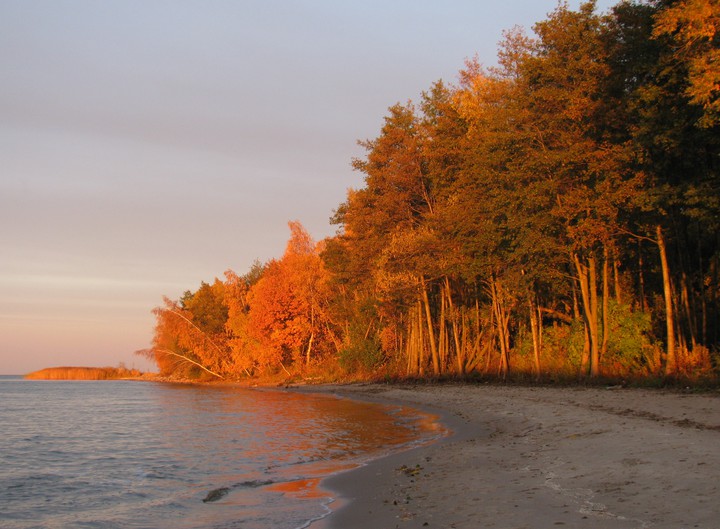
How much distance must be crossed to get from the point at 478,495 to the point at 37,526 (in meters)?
6.91

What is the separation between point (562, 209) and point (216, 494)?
1704cm

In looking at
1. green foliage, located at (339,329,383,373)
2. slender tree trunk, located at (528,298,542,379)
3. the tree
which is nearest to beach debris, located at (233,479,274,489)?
slender tree trunk, located at (528,298,542,379)

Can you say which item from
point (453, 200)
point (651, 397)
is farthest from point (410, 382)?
point (651, 397)

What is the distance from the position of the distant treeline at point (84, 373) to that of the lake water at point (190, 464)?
102997mm

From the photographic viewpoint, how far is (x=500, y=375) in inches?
1242

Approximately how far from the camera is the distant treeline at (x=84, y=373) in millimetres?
125125

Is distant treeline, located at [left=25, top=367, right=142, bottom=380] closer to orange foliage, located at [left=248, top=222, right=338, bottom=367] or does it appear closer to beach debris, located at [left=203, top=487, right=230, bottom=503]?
orange foliage, located at [left=248, top=222, right=338, bottom=367]

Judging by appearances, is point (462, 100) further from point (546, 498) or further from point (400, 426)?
point (546, 498)

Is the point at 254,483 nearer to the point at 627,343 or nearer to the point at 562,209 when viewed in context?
the point at 562,209

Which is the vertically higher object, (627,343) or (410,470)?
(627,343)

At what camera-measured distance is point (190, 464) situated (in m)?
15.1

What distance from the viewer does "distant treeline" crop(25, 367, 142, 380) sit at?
125 metres

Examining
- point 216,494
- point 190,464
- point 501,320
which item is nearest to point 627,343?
point 501,320

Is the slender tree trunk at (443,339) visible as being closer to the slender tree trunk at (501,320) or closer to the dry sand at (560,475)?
the slender tree trunk at (501,320)
